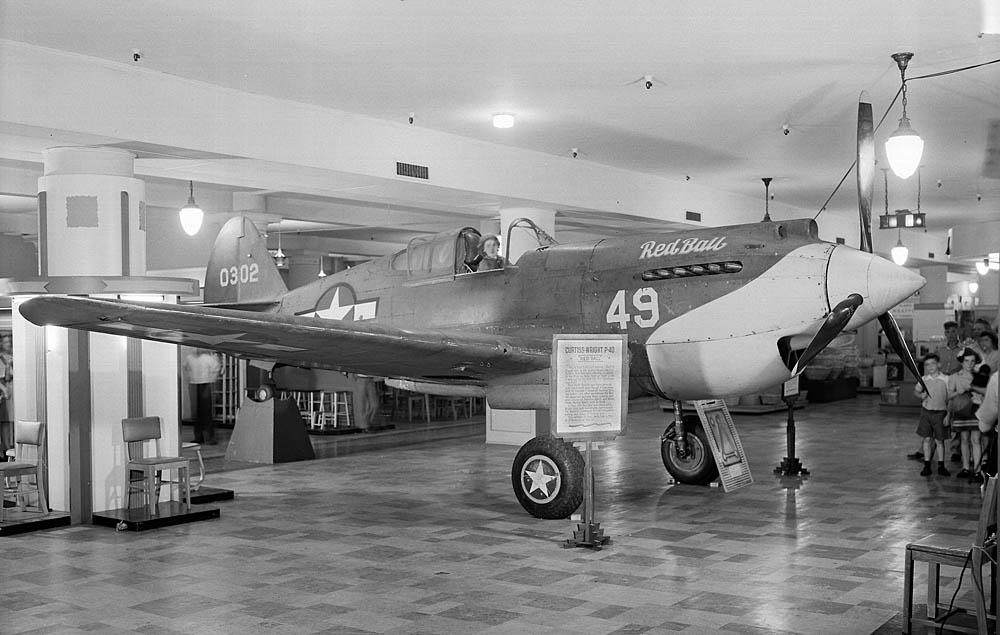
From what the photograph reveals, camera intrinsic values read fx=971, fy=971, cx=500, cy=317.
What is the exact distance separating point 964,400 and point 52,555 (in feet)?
29.6

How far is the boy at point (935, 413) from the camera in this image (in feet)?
34.8

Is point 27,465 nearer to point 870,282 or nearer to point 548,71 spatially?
point 548,71

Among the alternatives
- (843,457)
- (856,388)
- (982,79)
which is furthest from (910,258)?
(982,79)

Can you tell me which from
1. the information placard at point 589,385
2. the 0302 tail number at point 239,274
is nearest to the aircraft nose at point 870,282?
the information placard at point 589,385

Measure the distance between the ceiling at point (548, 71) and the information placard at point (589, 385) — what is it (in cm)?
234

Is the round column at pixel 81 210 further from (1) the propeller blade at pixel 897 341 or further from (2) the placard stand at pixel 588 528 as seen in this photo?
(1) the propeller blade at pixel 897 341

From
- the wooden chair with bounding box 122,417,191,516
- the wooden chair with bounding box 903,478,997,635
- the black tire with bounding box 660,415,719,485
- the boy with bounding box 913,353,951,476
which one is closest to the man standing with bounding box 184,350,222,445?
the wooden chair with bounding box 122,417,191,516

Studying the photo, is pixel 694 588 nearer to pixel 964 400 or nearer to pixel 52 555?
pixel 52 555

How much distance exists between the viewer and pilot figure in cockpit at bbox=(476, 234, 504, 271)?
9.60 metres

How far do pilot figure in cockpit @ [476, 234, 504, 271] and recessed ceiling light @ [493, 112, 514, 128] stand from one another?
51.0 inches

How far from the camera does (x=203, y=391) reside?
15086mm

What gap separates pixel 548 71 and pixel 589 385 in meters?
2.87

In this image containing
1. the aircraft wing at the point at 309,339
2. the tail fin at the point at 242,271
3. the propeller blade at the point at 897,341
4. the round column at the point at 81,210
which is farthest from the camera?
the tail fin at the point at 242,271

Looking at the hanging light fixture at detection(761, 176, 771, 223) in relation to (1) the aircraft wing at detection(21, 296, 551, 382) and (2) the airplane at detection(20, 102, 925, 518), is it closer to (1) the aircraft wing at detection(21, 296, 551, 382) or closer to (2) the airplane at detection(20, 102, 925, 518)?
(2) the airplane at detection(20, 102, 925, 518)
